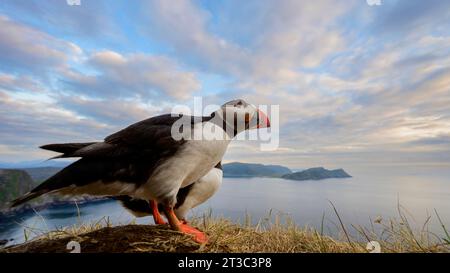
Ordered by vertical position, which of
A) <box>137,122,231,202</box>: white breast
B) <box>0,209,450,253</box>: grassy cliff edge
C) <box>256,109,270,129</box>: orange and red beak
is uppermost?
<box>256,109,270,129</box>: orange and red beak

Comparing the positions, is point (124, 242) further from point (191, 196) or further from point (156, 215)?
point (191, 196)

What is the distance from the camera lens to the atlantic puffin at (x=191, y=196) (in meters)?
4.74

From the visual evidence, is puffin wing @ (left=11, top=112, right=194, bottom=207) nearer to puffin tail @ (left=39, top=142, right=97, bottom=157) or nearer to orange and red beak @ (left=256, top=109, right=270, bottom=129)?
puffin tail @ (left=39, top=142, right=97, bottom=157)

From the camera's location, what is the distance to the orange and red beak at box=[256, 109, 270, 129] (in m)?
4.29

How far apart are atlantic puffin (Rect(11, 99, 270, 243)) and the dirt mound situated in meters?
0.16

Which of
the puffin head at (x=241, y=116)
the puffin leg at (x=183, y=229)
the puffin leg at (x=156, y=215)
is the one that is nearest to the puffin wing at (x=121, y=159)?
the puffin leg at (x=183, y=229)

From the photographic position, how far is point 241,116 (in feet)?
13.5

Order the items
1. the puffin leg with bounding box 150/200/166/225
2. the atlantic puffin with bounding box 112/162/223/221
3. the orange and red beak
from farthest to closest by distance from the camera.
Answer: the atlantic puffin with bounding box 112/162/223/221
the puffin leg with bounding box 150/200/166/225
the orange and red beak

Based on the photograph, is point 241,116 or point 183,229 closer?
point 183,229

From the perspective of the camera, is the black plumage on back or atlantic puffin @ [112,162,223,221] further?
atlantic puffin @ [112,162,223,221]

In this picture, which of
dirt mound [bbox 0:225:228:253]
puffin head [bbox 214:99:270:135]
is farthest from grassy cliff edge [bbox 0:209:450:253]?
puffin head [bbox 214:99:270:135]

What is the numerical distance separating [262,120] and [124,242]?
2344 millimetres

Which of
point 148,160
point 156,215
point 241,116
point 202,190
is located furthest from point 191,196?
point 241,116
